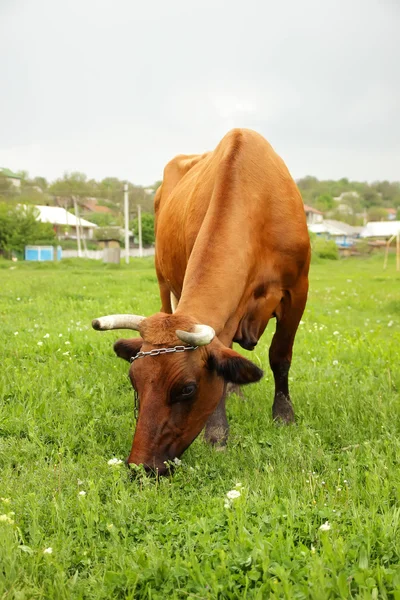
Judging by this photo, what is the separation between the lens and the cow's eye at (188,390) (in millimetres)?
3656

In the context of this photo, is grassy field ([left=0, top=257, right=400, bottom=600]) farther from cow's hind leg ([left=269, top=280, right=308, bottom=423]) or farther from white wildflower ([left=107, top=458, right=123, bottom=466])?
cow's hind leg ([left=269, top=280, right=308, bottom=423])

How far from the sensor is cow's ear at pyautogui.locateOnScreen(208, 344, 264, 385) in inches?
145

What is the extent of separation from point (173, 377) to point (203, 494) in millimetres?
682

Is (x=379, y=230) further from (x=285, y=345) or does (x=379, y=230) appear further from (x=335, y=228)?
(x=285, y=345)

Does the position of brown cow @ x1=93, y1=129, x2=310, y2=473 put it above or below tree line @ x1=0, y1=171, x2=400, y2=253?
below

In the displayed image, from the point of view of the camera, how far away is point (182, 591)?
93.7 inches

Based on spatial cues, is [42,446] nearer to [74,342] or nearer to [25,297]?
[74,342]

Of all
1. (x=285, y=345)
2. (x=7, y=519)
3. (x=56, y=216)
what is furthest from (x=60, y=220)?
(x=7, y=519)

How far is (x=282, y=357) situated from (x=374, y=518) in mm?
2802

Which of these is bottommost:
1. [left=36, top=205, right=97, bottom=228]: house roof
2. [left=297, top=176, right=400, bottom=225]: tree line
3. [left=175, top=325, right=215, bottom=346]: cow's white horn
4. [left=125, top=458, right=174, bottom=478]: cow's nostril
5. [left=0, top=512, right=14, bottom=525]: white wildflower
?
[left=125, top=458, right=174, bottom=478]: cow's nostril

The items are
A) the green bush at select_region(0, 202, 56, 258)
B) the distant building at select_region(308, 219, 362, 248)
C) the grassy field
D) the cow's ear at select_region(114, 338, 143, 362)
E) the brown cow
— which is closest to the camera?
the grassy field

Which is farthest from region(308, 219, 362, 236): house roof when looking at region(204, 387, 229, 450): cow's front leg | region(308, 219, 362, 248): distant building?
region(204, 387, 229, 450): cow's front leg

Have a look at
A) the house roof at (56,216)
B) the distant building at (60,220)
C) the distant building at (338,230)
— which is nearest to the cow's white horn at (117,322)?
the distant building at (60,220)

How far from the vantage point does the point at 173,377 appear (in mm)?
3588
